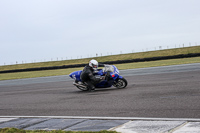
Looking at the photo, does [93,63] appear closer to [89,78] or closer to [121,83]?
[89,78]

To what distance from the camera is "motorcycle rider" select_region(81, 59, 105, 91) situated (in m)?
13.0

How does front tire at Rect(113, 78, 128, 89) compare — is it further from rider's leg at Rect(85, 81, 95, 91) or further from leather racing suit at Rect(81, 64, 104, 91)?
rider's leg at Rect(85, 81, 95, 91)

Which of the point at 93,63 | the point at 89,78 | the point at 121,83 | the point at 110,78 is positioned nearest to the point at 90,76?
the point at 89,78

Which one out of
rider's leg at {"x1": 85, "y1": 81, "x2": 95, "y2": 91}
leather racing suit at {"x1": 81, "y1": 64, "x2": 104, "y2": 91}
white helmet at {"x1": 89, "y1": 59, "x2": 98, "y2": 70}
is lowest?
rider's leg at {"x1": 85, "y1": 81, "x2": 95, "y2": 91}

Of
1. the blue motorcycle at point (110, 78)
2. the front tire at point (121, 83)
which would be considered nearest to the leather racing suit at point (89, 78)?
the blue motorcycle at point (110, 78)

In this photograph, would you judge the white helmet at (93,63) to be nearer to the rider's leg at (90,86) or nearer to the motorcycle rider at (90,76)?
the motorcycle rider at (90,76)

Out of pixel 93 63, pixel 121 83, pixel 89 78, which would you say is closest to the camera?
pixel 93 63

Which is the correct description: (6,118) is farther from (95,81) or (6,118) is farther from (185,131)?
(95,81)

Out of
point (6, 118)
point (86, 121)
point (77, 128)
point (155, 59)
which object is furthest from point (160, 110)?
point (155, 59)

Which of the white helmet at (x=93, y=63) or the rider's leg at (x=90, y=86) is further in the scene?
the rider's leg at (x=90, y=86)

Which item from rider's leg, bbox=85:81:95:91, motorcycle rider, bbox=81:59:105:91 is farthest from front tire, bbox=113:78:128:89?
rider's leg, bbox=85:81:95:91

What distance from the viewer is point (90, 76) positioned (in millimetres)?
13016

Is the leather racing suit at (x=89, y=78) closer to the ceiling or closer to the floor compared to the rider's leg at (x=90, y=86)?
closer to the ceiling

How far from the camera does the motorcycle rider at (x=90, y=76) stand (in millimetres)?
13031
